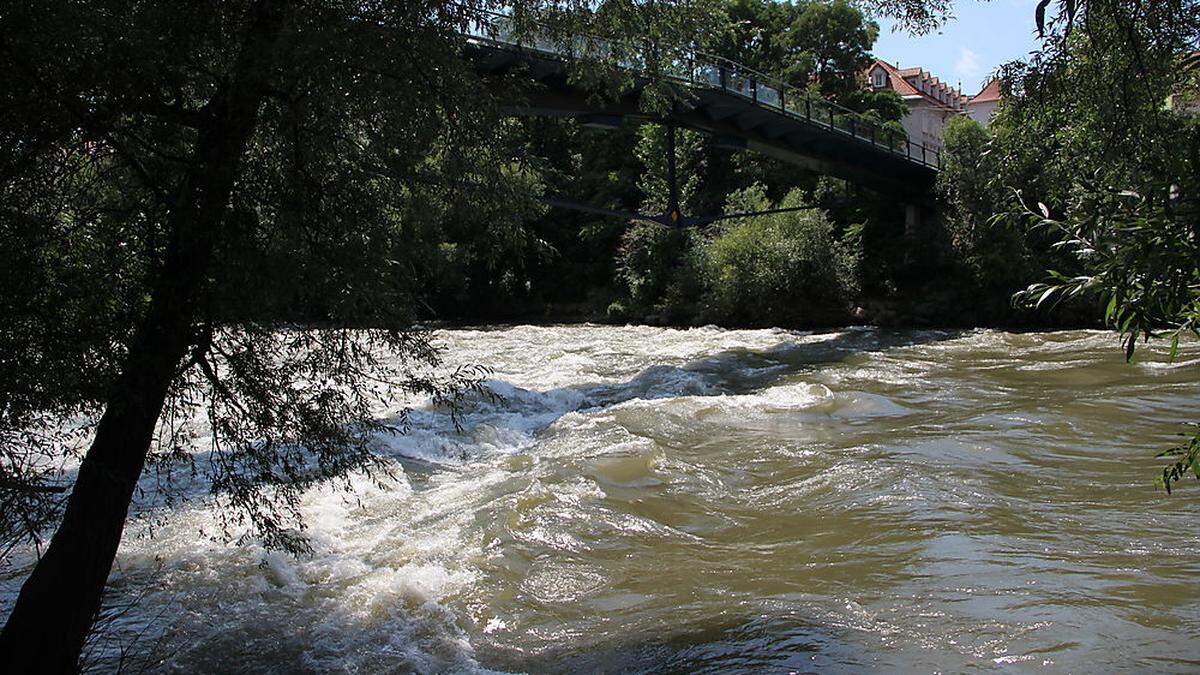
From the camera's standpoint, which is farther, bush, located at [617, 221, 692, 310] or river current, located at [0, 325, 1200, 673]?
bush, located at [617, 221, 692, 310]

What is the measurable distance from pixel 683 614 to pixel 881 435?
6.59m

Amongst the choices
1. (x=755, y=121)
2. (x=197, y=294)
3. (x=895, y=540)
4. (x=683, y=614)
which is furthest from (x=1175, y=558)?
(x=755, y=121)

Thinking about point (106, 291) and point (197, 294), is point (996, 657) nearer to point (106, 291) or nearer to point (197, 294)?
point (197, 294)

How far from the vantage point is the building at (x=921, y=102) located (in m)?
48.4

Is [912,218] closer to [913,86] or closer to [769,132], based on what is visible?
[769,132]

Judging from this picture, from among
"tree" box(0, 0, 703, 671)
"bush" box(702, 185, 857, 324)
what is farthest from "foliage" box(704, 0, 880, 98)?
"tree" box(0, 0, 703, 671)

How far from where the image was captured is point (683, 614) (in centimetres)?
632

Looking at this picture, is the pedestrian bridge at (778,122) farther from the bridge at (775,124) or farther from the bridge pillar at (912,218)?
the bridge pillar at (912,218)

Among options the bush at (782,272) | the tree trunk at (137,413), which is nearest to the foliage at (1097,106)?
the tree trunk at (137,413)

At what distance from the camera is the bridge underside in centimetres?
1928

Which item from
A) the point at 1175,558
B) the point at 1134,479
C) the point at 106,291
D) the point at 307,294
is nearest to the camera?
the point at 106,291

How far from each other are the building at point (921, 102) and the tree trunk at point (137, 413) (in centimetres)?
4489

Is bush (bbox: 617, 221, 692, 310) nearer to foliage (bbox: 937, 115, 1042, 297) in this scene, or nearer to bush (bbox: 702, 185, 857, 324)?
bush (bbox: 702, 185, 857, 324)

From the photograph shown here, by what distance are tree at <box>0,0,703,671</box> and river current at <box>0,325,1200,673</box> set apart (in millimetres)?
1398
